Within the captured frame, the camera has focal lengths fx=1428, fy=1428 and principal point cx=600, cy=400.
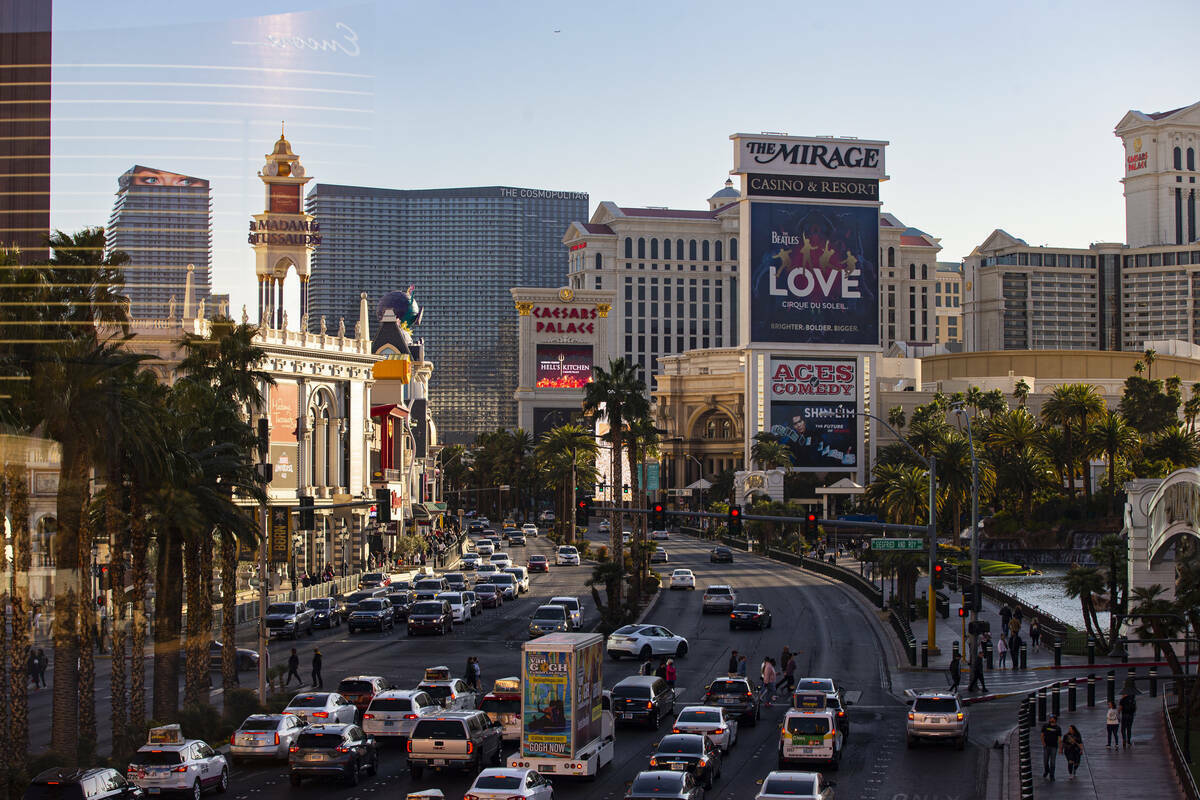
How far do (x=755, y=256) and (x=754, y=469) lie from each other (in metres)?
20.9

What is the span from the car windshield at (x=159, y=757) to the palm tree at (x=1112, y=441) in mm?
93699

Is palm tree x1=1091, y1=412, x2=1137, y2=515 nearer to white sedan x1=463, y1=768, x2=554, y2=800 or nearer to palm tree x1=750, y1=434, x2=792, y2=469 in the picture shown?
palm tree x1=750, y1=434, x2=792, y2=469

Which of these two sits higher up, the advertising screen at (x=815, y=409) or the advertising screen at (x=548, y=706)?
the advertising screen at (x=815, y=409)

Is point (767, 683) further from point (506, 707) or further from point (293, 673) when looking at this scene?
point (293, 673)

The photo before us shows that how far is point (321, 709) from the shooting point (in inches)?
1347

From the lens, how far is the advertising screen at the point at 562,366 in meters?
175

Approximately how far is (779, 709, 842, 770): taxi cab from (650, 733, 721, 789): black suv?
214 centimetres

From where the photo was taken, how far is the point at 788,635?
195 ft

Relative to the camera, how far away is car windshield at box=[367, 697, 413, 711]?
35.0 meters

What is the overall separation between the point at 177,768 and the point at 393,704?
786cm

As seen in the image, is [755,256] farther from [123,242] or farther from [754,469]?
[123,242]

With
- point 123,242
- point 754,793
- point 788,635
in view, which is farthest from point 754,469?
point 123,242

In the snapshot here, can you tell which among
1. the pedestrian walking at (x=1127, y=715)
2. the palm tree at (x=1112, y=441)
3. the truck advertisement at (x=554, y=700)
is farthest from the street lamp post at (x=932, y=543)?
the palm tree at (x=1112, y=441)

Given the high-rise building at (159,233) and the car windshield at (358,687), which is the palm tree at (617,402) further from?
the high-rise building at (159,233)
